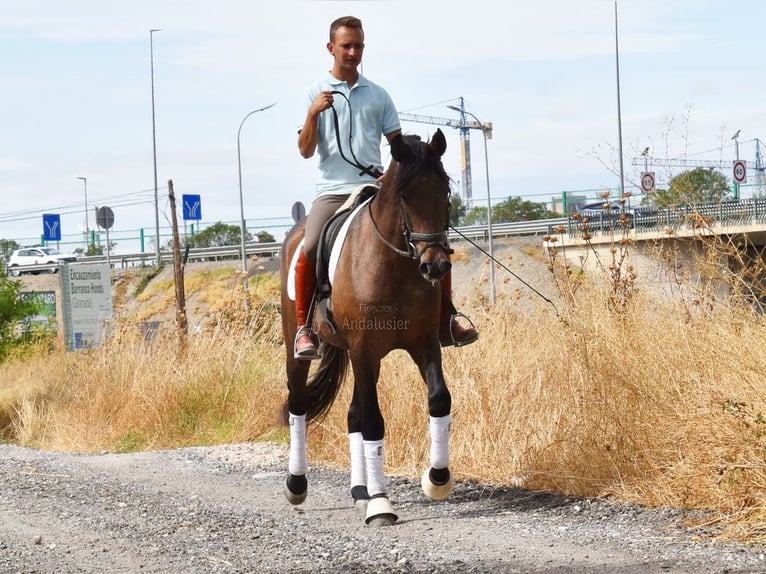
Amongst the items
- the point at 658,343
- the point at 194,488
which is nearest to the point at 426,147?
the point at 658,343

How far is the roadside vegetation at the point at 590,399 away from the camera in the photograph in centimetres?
653

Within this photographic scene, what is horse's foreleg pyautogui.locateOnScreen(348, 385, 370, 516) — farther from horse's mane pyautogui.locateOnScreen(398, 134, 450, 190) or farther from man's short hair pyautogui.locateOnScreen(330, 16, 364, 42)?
man's short hair pyautogui.locateOnScreen(330, 16, 364, 42)

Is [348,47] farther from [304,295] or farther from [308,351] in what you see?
[308,351]

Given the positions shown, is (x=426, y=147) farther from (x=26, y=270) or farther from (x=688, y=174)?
(x=26, y=270)

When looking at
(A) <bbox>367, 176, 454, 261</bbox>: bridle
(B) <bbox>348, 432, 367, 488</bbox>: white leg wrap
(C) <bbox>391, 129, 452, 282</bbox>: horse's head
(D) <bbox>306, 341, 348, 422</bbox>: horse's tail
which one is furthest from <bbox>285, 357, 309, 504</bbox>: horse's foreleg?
(C) <bbox>391, 129, 452, 282</bbox>: horse's head

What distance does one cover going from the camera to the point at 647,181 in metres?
8.99

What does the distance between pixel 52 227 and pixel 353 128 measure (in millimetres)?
60104

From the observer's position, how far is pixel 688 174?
9109 millimetres

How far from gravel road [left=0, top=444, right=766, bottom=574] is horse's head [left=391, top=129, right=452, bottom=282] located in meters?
1.54

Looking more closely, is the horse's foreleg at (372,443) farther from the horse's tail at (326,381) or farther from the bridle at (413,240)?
the horse's tail at (326,381)

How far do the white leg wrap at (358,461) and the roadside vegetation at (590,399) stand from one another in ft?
3.91

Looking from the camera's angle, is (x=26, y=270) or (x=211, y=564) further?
(x=26, y=270)

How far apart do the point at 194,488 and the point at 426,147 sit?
3.75 m

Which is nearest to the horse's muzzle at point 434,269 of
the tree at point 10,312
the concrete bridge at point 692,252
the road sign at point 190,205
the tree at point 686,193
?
the concrete bridge at point 692,252
